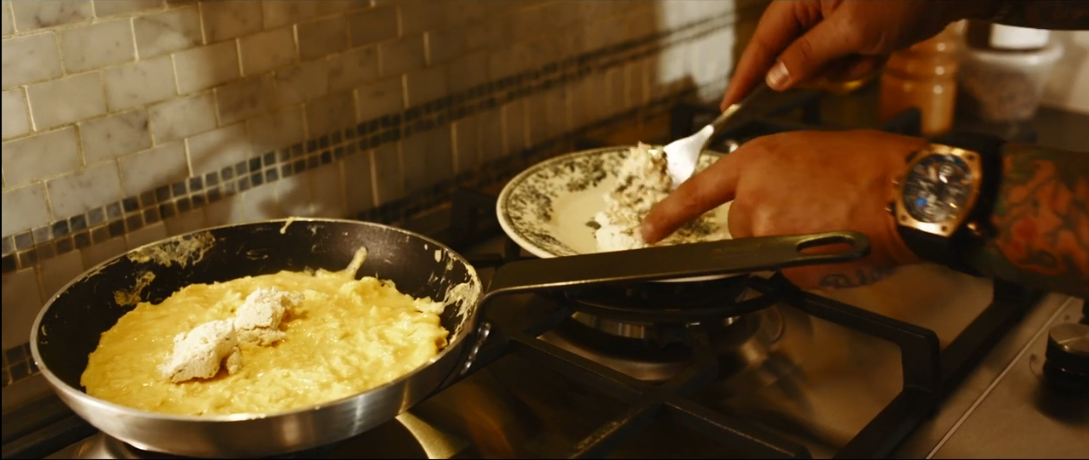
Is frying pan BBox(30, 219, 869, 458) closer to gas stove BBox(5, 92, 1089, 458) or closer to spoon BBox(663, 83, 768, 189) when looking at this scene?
gas stove BBox(5, 92, 1089, 458)

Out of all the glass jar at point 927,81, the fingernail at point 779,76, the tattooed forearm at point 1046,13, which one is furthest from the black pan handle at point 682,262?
the glass jar at point 927,81

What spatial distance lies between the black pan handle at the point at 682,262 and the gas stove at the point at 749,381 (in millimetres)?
120

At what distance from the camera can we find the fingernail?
946 mm

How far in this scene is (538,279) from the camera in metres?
0.71

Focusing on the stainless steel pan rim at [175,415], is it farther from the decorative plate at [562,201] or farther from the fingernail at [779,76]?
the fingernail at [779,76]

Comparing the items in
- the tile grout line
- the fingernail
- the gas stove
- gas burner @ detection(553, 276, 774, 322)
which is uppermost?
the fingernail

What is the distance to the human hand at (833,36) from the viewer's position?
36.9 inches

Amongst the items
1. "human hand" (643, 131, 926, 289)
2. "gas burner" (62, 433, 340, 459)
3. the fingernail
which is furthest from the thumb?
"gas burner" (62, 433, 340, 459)

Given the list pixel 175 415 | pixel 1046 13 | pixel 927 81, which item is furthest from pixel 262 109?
pixel 927 81

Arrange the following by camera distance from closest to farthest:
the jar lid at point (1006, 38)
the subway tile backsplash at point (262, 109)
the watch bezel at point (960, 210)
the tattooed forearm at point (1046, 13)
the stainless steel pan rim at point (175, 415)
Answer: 1. the stainless steel pan rim at point (175, 415)
2. the watch bezel at point (960, 210)
3. the subway tile backsplash at point (262, 109)
4. the tattooed forearm at point (1046, 13)
5. the jar lid at point (1006, 38)

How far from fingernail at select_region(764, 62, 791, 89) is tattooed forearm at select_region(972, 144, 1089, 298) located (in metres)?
0.25

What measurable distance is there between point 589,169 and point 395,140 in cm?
23

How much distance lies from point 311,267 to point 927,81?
0.98 meters

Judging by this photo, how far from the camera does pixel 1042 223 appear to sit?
726 millimetres
